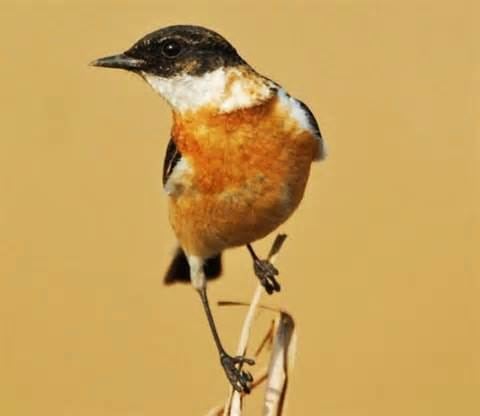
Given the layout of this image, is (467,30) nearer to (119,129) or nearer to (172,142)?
(119,129)

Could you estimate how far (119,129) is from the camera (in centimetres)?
849

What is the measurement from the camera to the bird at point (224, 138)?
12.8 ft

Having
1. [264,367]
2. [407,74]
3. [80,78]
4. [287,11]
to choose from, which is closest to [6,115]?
[80,78]

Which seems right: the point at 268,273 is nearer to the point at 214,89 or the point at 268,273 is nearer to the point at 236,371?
the point at 214,89

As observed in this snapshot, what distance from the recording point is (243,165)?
3883mm

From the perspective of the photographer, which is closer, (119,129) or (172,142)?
(172,142)

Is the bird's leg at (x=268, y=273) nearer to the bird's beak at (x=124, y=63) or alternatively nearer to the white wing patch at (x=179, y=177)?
the white wing patch at (x=179, y=177)

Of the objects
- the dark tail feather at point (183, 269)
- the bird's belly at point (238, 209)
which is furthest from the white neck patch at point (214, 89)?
the dark tail feather at point (183, 269)

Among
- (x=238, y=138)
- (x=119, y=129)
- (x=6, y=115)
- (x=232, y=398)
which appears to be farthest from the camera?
(x=6, y=115)

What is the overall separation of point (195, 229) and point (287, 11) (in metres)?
5.74

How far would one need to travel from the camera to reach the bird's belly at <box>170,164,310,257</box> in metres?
3.91

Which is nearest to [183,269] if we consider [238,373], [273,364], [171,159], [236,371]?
[171,159]

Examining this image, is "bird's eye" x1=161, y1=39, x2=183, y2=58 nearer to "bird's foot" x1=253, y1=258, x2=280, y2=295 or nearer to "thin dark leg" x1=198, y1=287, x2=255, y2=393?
"bird's foot" x1=253, y1=258, x2=280, y2=295

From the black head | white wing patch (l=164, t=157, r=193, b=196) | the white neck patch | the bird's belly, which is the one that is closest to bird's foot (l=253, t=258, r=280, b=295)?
the bird's belly
